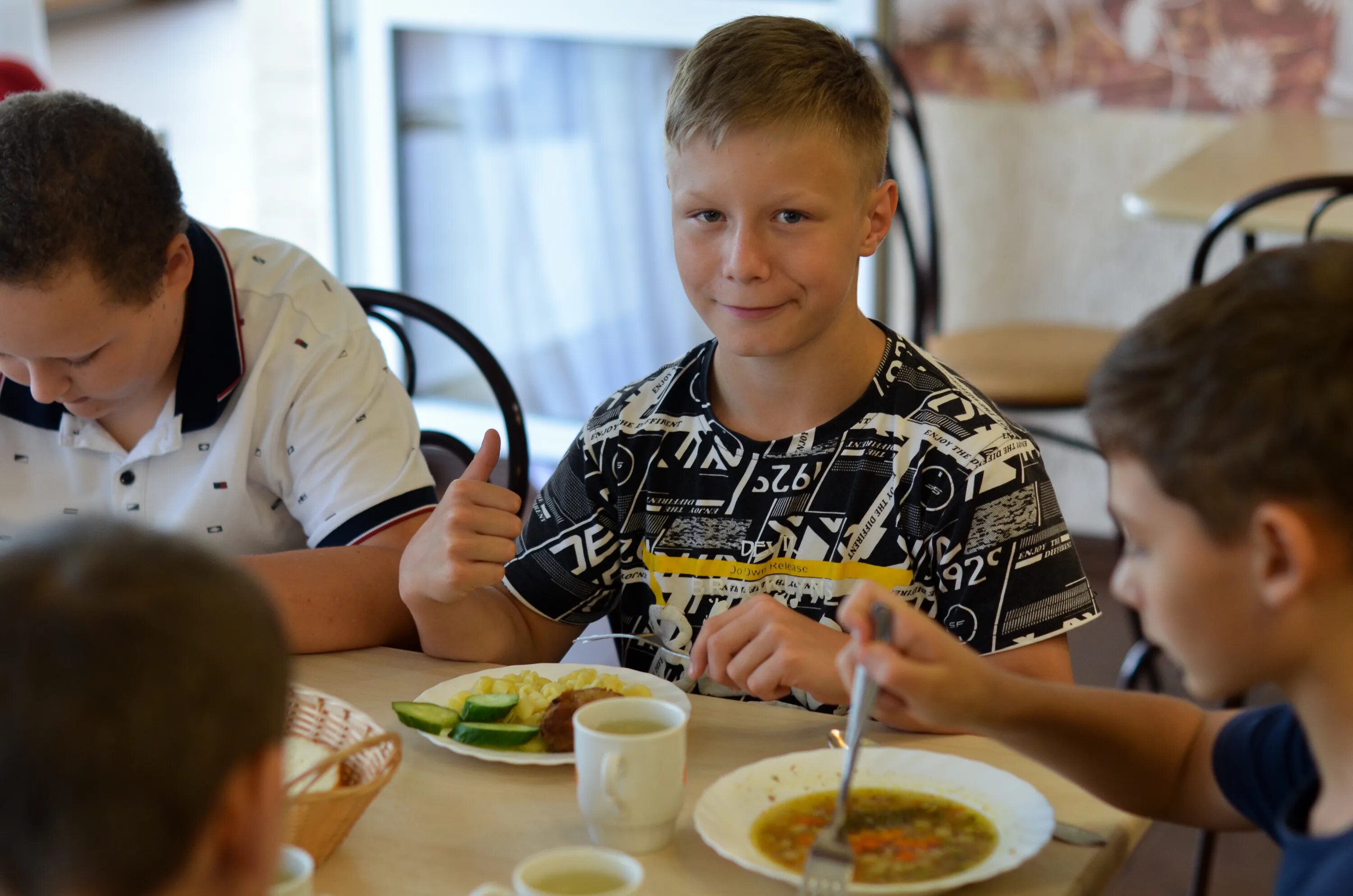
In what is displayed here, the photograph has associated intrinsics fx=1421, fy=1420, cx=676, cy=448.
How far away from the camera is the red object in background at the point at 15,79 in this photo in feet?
5.81

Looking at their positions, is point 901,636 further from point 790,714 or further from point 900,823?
point 790,714

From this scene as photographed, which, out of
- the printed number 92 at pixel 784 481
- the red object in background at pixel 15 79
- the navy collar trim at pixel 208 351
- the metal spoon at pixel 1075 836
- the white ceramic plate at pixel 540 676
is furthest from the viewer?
the red object in background at pixel 15 79

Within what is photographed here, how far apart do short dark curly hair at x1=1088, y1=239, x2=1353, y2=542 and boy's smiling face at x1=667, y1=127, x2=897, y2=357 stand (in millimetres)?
550

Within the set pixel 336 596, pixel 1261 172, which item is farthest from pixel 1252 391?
pixel 1261 172

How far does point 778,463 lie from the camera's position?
4.60 feet

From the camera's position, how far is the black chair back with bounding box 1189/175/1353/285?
2.18 m

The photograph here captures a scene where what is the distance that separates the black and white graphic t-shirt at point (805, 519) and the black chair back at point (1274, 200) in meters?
1.01

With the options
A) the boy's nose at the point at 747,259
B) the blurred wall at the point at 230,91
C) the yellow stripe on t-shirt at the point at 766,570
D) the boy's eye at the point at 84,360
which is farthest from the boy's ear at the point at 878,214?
the blurred wall at the point at 230,91

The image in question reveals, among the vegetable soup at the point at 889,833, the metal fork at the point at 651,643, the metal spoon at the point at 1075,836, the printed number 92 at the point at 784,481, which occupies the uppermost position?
the printed number 92 at the point at 784,481

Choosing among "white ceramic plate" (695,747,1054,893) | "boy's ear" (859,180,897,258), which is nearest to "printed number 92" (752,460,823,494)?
"boy's ear" (859,180,897,258)

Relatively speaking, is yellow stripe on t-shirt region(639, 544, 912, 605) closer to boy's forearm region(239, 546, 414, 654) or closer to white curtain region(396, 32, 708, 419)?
boy's forearm region(239, 546, 414, 654)

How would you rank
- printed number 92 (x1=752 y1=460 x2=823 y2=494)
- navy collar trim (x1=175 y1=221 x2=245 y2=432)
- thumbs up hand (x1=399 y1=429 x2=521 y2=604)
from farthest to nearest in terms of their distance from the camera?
navy collar trim (x1=175 y1=221 x2=245 y2=432) < printed number 92 (x1=752 y1=460 x2=823 y2=494) < thumbs up hand (x1=399 y1=429 x2=521 y2=604)

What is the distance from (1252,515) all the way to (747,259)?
64 cm

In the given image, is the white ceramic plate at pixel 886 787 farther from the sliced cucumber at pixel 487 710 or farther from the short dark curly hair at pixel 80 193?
the short dark curly hair at pixel 80 193
